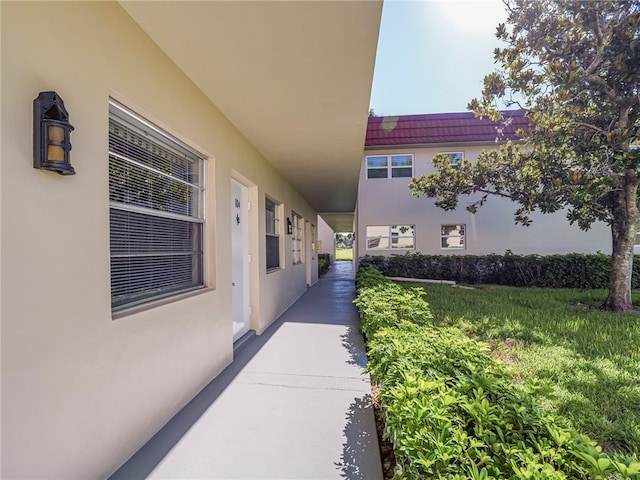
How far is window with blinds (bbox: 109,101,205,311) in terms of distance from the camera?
81.2 inches

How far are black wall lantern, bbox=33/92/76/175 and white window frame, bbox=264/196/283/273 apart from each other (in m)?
3.91

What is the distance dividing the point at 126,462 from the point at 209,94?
3163 mm

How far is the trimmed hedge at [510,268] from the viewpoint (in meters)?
9.08

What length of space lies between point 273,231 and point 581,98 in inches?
254

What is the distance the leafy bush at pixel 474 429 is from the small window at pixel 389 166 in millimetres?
10039

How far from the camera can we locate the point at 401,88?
9320 mm

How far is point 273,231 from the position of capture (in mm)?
6117

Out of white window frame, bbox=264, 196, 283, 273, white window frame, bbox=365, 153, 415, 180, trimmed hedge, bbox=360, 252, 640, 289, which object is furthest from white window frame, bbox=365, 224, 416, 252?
white window frame, bbox=264, 196, 283, 273

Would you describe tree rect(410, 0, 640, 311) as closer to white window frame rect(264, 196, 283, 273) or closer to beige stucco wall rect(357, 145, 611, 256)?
beige stucco wall rect(357, 145, 611, 256)

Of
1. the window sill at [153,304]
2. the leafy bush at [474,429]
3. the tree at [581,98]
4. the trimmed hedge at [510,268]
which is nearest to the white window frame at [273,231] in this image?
the window sill at [153,304]

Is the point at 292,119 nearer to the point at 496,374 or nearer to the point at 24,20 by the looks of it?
the point at 24,20

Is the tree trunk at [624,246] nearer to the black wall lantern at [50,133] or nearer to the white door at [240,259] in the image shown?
the white door at [240,259]

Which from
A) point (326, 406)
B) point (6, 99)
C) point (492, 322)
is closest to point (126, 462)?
point (326, 406)

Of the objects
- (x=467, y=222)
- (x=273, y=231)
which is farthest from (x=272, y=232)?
(x=467, y=222)
